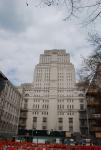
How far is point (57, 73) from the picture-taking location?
88.6m

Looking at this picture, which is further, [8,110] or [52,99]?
[52,99]

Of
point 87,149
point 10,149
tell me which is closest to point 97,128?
point 87,149

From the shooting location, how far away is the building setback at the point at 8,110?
4988 centimetres

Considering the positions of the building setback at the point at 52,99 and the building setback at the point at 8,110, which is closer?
the building setback at the point at 8,110

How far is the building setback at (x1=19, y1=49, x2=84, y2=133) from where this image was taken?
7331cm

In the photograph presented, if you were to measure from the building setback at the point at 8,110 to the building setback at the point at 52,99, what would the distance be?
38.9 feet

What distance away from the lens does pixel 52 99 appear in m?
79.1

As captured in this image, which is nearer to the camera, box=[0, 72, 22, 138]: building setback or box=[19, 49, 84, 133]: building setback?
box=[0, 72, 22, 138]: building setback

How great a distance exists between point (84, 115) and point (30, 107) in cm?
2458

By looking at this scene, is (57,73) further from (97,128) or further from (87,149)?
(87,149)

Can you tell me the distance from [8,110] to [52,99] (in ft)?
92.6

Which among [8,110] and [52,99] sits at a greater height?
[52,99]

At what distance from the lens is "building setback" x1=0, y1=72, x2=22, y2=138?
49.9 m

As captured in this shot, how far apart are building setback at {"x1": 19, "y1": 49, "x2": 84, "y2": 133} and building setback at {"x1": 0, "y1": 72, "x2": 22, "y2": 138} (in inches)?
467
